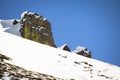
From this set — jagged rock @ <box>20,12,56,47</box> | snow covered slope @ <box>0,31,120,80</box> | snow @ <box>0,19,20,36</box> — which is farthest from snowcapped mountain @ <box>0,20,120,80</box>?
snow @ <box>0,19,20,36</box>

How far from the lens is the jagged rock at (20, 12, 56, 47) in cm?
12194

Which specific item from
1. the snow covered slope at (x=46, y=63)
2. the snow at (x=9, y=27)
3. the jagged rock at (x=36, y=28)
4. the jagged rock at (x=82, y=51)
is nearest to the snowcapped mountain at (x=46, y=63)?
the snow covered slope at (x=46, y=63)

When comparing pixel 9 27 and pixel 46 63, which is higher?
pixel 9 27

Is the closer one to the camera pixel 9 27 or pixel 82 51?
pixel 82 51

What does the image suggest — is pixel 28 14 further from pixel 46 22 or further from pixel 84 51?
pixel 84 51

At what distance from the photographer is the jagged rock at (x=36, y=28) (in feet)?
400

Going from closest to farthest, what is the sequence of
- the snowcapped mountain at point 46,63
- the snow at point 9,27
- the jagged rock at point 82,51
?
the snowcapped mountain at point 46,63 → the jagged rock at point 82,51 → the snow at point 9,27

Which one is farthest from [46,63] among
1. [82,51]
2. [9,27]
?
[9,27]

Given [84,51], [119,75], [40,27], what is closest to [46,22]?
[40,27]

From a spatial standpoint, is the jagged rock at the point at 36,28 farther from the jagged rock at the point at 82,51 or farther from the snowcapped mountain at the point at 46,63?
the snowcapped mountain at the point at 46,63

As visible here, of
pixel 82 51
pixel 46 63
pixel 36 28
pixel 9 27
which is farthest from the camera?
pixel 9 27

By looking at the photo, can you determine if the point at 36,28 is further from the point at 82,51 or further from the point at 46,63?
the point at 46,63

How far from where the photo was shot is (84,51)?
11831 cm

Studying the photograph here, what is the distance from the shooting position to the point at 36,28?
125m
